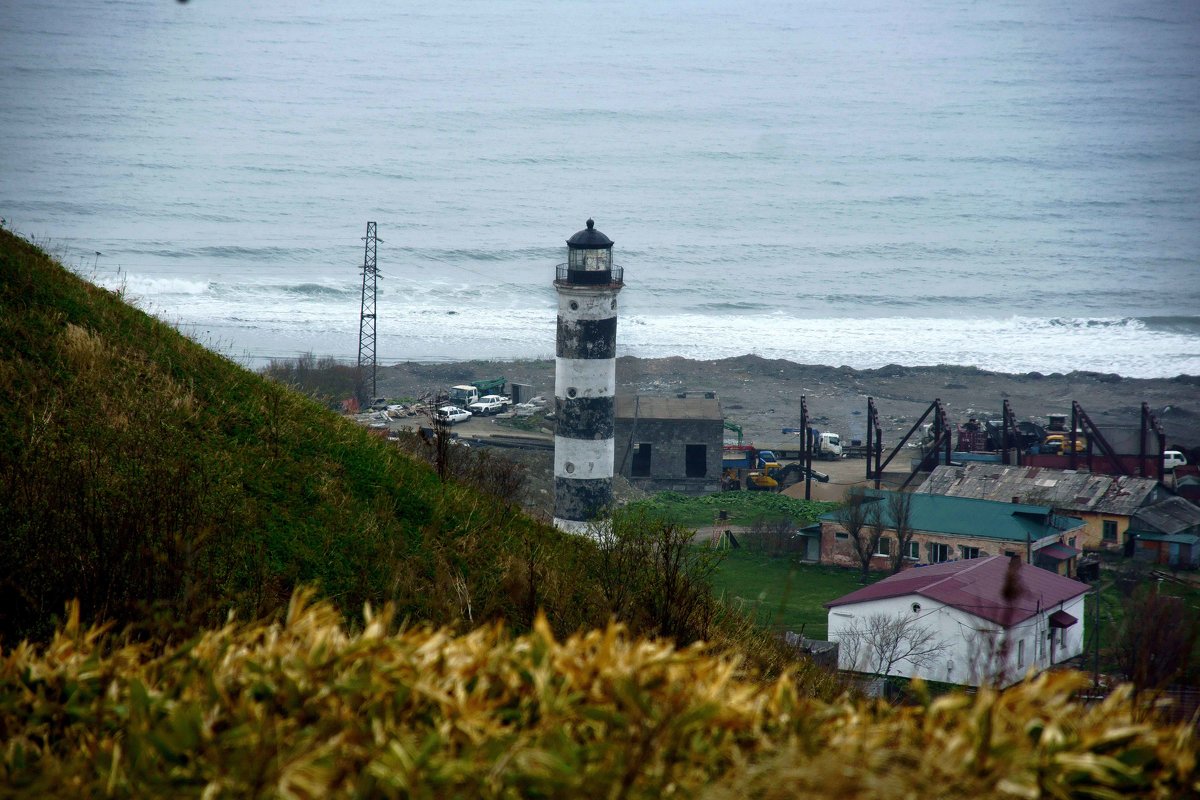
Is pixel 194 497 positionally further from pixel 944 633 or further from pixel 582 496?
pixel 582 496

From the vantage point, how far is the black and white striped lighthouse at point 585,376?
80.0 feet

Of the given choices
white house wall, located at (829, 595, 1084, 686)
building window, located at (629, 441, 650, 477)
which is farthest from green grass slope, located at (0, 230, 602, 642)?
building window, located at (629, 441, 650, 477)

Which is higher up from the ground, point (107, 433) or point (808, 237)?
point (808, 237)

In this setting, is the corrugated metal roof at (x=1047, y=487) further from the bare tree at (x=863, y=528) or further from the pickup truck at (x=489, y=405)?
the pickup truck at (x=489, y=405)

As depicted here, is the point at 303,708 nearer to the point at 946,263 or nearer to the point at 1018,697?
the point at 1018,697

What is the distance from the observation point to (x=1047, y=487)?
29.4m

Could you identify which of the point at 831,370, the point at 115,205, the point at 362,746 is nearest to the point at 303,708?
the point at 362,746

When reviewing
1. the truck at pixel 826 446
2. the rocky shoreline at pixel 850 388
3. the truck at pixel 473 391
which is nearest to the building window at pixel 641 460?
the truck at pixel 826 446

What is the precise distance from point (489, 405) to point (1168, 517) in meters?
22.0

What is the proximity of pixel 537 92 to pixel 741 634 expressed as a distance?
5454 inches

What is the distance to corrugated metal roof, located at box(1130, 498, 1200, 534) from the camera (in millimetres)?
27750

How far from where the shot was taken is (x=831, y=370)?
51.8 m

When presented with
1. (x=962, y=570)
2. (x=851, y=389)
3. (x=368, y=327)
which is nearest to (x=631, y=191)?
(x=368, y=327)

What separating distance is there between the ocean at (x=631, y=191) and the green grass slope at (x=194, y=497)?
94.5 ft
